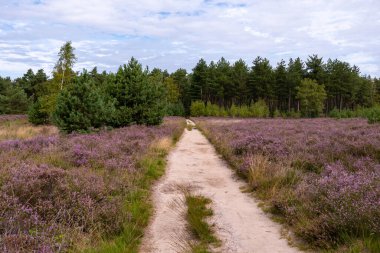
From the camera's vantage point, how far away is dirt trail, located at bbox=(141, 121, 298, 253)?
5.76 m

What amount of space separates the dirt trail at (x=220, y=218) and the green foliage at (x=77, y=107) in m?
8.57

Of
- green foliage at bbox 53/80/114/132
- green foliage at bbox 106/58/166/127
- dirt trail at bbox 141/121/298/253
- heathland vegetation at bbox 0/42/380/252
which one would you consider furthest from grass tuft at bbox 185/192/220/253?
green foliage at bbox 106/58/166/127

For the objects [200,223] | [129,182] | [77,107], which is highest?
[77,107]

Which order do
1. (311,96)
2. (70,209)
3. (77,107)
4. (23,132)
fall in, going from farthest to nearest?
(311,96), (23,132), (77,107), (70,209)

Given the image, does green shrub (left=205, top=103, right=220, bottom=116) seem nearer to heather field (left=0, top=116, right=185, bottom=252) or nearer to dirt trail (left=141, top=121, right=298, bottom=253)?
dirt trail (left=141, top=121, right=298, bottom=253)

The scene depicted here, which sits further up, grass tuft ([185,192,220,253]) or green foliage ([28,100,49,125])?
green foliage ([28,100,49,125])

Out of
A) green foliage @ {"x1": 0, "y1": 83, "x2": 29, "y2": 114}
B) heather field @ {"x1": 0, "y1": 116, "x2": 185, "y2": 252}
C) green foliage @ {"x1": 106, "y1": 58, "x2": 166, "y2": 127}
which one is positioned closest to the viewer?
heather field @ {"x1": 0, "y1": 116, "x2": 185, "y2": 252}

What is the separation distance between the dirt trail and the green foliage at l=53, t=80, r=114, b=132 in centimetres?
857

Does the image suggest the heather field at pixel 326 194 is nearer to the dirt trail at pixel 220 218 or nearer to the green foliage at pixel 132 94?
the dirt trail at pixel 220 218

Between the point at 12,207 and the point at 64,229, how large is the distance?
1033 millimetres

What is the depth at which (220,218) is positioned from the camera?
23.7 feet

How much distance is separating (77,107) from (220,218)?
14191mm

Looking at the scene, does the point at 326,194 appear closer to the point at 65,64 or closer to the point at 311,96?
the point at 65,64

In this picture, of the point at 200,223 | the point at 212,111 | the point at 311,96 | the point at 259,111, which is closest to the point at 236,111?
the point at 259,111
